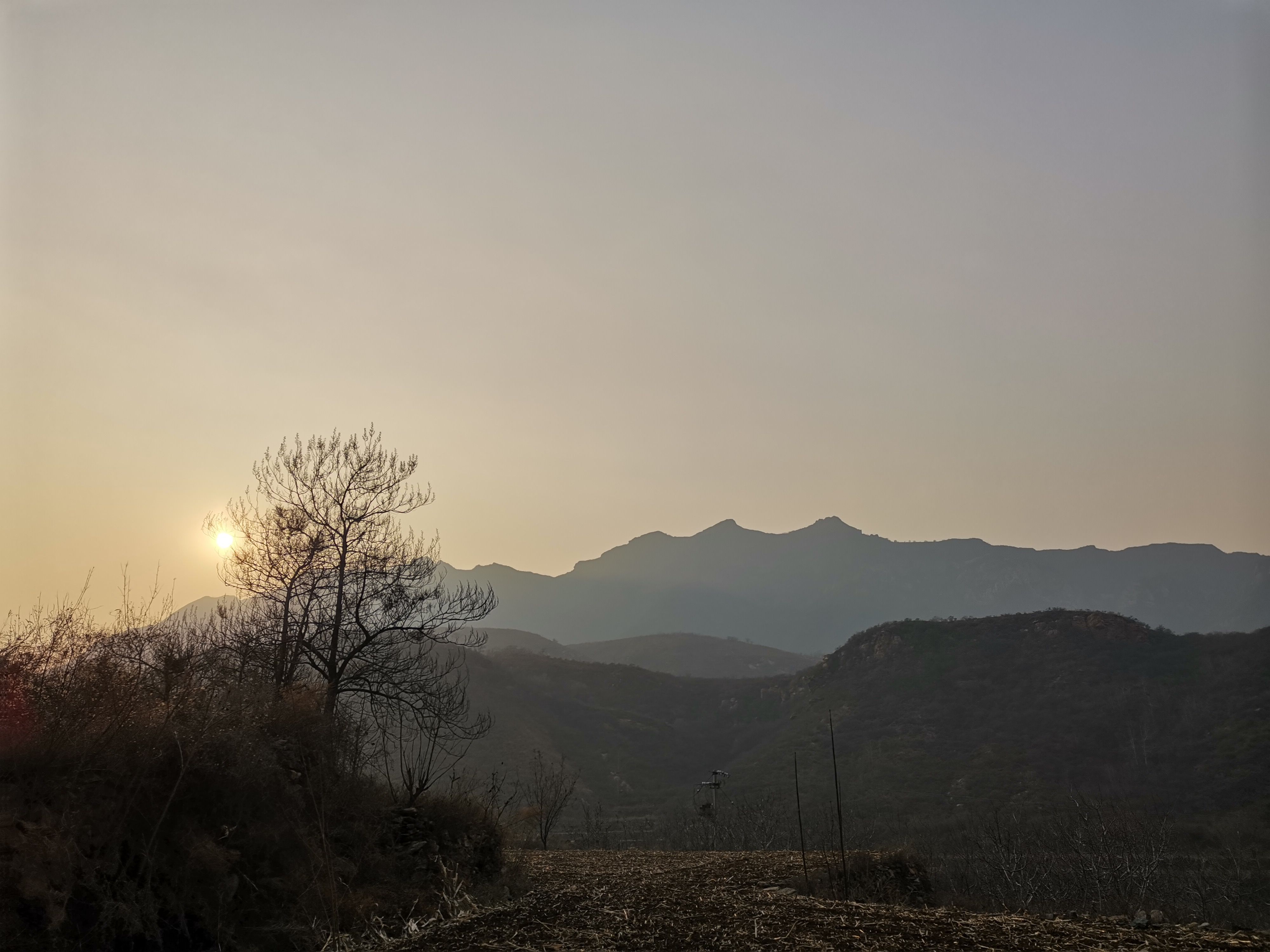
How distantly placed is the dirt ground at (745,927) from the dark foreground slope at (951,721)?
50.9 metres

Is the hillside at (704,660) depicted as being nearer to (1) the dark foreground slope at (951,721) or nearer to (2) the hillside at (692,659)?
(2) the hillside at (692,659)

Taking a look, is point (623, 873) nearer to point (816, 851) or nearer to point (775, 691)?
point (816, 851)

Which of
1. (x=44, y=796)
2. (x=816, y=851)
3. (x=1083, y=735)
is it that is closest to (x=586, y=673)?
(x=1083, y=735)

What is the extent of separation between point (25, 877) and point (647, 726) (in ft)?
318

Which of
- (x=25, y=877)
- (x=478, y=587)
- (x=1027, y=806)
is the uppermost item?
(x=478, y=587)

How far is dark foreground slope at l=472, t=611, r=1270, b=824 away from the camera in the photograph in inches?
2429

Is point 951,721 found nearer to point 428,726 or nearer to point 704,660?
point 428,726

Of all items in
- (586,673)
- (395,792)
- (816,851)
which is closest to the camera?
(395,792)

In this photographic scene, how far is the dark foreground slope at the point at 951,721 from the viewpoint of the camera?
61688 millimetres

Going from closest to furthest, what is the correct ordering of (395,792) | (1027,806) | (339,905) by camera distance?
1. (339,905)
2. (395,792)
3. (1027,806)

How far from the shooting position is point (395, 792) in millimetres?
16375

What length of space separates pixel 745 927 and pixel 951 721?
73694mm

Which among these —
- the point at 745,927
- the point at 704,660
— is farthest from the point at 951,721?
the point at 704,660

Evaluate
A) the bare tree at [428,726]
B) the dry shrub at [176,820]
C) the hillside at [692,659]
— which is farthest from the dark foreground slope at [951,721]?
the hillside at [692,659]
